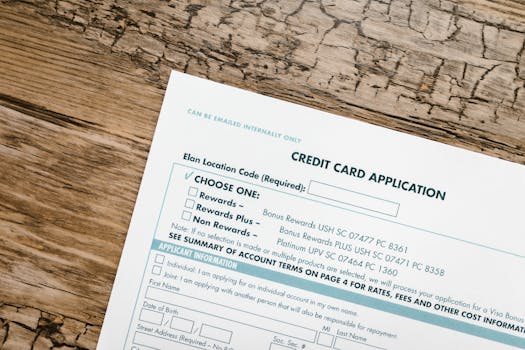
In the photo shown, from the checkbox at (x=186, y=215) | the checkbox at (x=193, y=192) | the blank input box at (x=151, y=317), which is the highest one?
the checkbox at (x=193, y=192)

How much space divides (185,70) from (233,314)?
26 centimetres

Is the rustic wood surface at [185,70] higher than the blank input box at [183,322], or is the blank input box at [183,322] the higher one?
the rustic wood surface at [185,70]

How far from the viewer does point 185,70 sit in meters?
0.64

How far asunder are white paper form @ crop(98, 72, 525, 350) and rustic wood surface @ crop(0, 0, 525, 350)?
22 mm

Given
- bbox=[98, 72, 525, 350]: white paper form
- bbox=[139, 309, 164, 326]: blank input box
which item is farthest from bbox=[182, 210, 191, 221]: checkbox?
bbox=[139, 309, 164, 326]: blank input box

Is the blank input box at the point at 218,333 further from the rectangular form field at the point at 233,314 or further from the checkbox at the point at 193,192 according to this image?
the checkbox at the point at 193,192

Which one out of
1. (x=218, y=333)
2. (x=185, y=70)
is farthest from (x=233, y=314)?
(x=185, y=70)

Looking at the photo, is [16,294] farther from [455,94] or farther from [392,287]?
[455,94]

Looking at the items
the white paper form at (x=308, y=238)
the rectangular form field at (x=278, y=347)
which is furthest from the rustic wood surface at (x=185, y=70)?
the rectangular form field at (x=278, y=347)

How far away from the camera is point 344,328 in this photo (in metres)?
0.65

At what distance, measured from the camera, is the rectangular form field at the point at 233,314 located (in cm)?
65

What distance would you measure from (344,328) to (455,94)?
0.27 m

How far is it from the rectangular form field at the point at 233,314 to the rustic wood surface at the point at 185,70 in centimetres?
6

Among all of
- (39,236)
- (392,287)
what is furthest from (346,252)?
(39,236)
